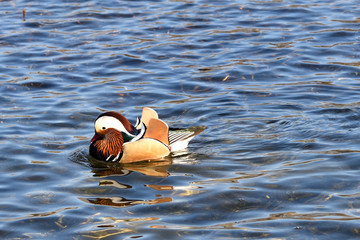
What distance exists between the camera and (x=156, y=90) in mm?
13789

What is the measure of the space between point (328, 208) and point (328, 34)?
995cm

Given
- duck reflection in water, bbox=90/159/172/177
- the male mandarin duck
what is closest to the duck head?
the male mandarin duck

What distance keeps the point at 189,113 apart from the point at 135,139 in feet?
7.11

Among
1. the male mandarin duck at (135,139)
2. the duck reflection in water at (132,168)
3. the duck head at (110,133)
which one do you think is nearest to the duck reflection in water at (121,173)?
the duck reflection in water at (132,168)

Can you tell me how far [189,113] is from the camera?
492 inches

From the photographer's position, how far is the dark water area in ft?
26.8

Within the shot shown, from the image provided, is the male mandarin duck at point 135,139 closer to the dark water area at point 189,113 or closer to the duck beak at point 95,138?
the duck beak at point 95,138

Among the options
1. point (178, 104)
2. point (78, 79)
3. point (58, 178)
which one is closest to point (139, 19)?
point (78, 79)

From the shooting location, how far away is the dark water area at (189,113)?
26.8 ft

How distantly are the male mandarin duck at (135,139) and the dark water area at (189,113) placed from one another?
0.17 meters

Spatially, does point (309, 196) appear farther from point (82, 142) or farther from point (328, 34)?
point (328, 34)

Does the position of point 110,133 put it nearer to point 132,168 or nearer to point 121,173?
point 132,168

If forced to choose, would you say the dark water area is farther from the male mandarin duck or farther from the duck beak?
the duck beak

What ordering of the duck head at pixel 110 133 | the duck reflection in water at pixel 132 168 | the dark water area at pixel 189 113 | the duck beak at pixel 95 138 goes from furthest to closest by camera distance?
the duck beak at pixel 95 138 < the duck head at pixel 110 133 < the duck reflection in water at pixel 132 168 < the dark water area at pixel 189 113
